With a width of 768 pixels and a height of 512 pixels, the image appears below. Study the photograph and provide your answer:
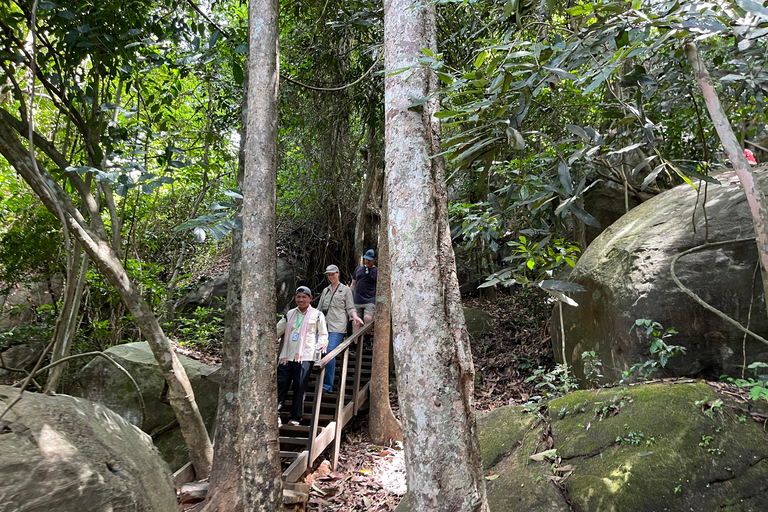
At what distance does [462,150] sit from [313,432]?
3.61 m

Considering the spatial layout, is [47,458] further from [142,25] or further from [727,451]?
[142,25]

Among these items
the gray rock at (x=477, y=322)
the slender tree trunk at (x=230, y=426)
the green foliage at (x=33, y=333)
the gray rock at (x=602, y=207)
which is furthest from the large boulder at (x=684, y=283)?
Result: the green foliage at (x=33, y=333)

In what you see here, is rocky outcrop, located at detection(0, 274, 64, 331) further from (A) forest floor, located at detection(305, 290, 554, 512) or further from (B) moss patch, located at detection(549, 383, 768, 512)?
(B) moss patch, located at detection(549, 383, 768, 512)

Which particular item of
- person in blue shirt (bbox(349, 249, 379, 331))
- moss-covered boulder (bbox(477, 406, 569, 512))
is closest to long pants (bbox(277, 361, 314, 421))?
person in blue shirt (bbox(349, 249, 379, 331))

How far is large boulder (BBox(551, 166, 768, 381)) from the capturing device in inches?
139

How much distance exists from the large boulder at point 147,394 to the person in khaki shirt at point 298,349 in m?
1.05

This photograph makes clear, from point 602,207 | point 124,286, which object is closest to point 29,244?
point 124,286

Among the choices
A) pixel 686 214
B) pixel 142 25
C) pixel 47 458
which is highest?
pixel 142 25

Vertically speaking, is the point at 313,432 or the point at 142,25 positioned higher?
the point at 142,25

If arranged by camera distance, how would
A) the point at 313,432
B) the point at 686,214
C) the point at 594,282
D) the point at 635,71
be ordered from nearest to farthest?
1. the point at 635,71
2. the point at 686,214
3. the point at 594,282
4. the point at 313,432

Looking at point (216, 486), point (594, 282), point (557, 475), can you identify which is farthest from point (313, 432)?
point (594, 282)

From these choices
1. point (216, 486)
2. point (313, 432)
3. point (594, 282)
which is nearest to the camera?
point (216, 486)

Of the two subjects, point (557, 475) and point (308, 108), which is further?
point (308, 108)

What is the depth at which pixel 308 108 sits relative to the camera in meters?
7.13
